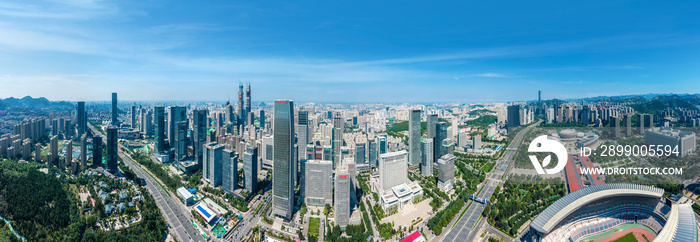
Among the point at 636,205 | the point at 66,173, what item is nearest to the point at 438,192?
the point at 636,205

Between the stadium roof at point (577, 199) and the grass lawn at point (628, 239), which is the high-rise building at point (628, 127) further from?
the grass lawn at point (628, 239)

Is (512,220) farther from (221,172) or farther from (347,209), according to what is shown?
(221,172)

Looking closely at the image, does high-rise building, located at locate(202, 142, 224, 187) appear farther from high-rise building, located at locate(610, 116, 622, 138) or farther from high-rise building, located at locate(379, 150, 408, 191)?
high-rise building, located at locate(610, 116, 622, 138)

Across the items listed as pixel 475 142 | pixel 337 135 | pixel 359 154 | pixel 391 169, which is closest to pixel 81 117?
pixel 337 135

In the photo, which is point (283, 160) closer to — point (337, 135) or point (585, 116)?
point (337, 135)

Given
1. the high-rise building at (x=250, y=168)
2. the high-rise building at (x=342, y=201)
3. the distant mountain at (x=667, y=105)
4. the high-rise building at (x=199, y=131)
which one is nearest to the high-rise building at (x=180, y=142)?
the high-rise building at (x=199, y=131)
